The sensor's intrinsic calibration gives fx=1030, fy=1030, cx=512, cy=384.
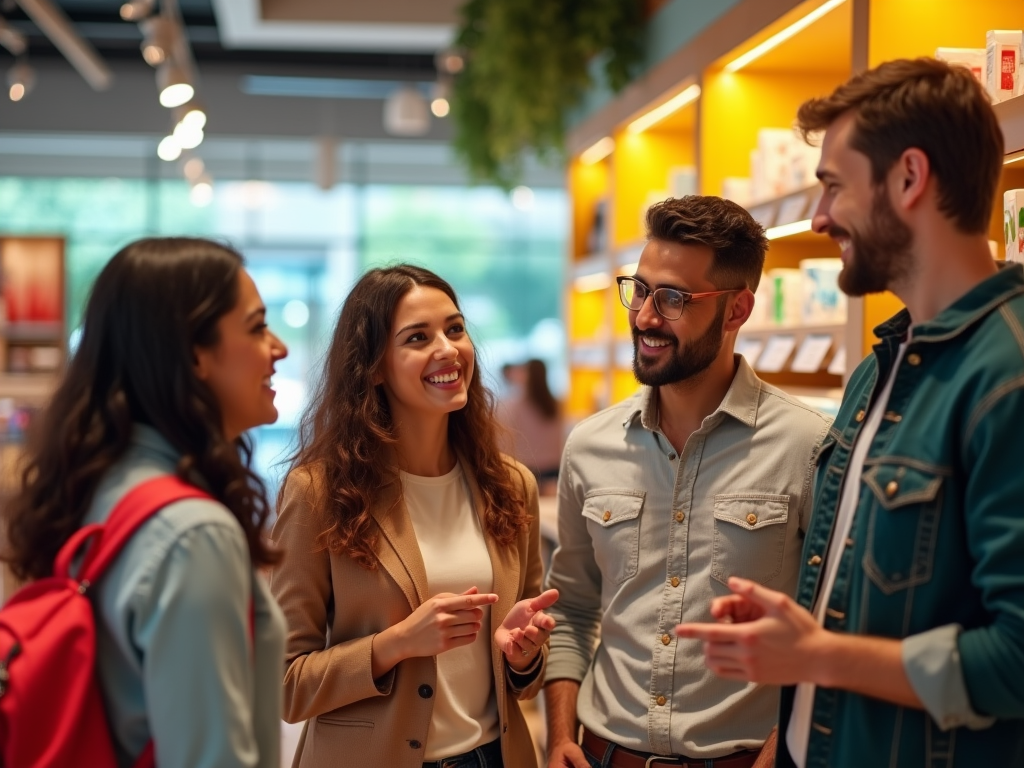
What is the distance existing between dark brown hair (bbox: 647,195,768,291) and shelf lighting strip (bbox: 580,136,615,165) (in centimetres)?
359

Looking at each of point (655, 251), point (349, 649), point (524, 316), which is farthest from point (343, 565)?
point (524, 316)

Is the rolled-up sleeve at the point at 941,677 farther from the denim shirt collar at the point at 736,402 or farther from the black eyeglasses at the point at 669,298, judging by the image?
the black eyeglasses at the point at 669,298

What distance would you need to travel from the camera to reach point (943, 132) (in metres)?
1.51

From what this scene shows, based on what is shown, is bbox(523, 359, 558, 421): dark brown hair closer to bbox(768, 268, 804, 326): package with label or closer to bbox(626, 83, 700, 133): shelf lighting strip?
bbox(626, 83, 700, 133): shelf lighting strip

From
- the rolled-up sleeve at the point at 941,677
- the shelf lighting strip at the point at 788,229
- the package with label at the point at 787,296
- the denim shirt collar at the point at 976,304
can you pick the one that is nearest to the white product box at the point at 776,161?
the shelf lighting strip at the point at 788,229

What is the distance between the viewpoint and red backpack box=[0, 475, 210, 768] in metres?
1.29

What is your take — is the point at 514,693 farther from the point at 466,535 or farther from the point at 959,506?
the point at 959,506

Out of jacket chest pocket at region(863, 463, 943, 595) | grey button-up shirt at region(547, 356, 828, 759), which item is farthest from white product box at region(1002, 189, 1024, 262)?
jacket chest pocket at region(863, 463, 943, 595)

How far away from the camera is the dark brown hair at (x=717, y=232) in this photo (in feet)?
7.01

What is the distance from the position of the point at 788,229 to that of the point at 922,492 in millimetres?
2097

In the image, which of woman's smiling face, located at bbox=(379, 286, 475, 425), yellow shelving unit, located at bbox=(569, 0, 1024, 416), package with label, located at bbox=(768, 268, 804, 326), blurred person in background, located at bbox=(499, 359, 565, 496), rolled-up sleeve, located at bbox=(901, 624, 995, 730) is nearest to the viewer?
rolled-up sleeve, located at bbox=(901, 624, 995, 730)

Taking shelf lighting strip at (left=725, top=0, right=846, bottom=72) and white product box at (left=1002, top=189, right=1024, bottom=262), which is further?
shelf lighting strip at (left=725, top=0, right=846, bottom=72)

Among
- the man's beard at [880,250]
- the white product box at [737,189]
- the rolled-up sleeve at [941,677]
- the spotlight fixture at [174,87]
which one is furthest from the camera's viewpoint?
the spotlight fixture at [174,87]

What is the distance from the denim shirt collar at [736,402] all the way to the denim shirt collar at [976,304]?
0.60 meters
